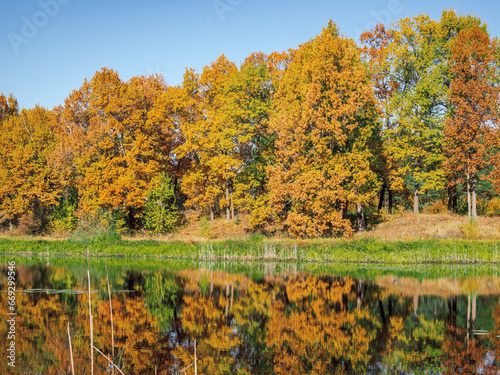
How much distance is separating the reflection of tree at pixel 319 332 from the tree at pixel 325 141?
15631mm

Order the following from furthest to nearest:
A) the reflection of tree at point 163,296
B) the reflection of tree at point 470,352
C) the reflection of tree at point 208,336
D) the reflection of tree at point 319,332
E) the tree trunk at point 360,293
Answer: the tree trunk at point 360,293, the reflection of tree at point 163,296, the reflection of tree at point 319,332, the reflection of tree at point 208,336, the reflection of tree at point 470,352

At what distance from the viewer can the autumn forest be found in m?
36.5

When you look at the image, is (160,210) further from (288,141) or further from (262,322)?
(262,322)

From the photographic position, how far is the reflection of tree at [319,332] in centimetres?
1077

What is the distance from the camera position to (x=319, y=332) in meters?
13.6

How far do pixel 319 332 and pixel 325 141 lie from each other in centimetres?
2445

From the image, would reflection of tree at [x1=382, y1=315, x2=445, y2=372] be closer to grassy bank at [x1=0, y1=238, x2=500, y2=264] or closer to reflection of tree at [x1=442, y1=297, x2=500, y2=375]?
reflection of tree at [x1=442, y1=297, x2=500, y2=375]

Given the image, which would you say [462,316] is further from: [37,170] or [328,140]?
[37,170]

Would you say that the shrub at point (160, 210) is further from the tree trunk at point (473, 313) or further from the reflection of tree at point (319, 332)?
the tree trunk at point (473, 313)

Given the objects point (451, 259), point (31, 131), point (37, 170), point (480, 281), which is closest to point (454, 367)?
point (480, 281)

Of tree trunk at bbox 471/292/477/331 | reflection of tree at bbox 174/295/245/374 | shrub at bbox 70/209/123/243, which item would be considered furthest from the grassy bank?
reflection of tree at bbox 174/295/245/374

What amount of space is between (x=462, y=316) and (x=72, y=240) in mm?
30729

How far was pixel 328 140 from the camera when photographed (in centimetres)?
3712

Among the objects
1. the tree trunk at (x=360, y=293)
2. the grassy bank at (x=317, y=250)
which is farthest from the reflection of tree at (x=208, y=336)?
the grassy bank at (x=317, y=250)
